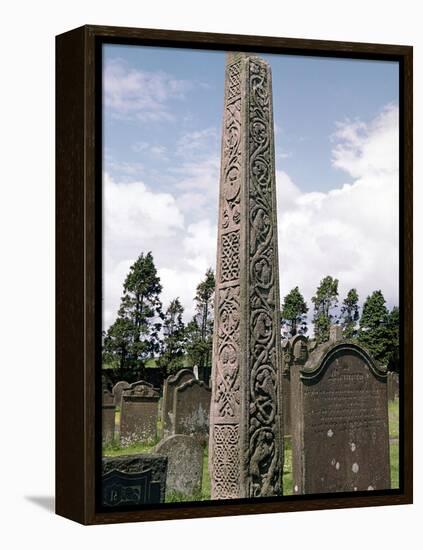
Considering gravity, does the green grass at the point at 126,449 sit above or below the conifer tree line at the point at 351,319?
below

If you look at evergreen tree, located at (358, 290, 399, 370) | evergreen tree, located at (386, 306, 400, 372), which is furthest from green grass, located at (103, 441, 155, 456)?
evergreen tree, located at (386, 306, 400, 372)

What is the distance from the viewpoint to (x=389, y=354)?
12664 millimetres

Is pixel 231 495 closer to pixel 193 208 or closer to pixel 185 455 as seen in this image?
pixel 185 455

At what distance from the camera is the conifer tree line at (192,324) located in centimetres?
1162

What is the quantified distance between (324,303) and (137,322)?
144 centimetres

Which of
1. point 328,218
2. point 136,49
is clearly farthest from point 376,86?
point 136,49

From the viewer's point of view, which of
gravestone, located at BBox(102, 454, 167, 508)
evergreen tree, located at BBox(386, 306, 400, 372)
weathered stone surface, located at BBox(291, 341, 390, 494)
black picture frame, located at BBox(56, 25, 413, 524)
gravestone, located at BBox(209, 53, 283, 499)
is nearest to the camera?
black picture frame, located at BBox(56, 25, 413, 524)

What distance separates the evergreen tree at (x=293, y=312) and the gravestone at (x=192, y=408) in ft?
2.34

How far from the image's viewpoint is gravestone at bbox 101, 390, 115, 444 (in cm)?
1152

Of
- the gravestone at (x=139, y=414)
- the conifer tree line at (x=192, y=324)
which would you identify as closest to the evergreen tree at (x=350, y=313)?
the conifer tree line at (x=192, y=324)

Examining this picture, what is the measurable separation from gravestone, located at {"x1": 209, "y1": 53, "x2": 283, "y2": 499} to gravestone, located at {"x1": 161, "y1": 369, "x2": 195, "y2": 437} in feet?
0.92

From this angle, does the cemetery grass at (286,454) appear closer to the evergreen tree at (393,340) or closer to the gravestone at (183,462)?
the gravestone at (183,462)

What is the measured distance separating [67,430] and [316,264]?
2.11 m

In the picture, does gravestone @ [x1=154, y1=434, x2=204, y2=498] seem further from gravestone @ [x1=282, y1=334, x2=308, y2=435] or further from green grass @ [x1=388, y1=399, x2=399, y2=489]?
green grass @ [x1=388, y1=399, x2=399, y2=489]
